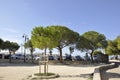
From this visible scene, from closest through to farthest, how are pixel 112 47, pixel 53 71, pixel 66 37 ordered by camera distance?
pixel 53 71, pixel 66 37, pixel 112 47

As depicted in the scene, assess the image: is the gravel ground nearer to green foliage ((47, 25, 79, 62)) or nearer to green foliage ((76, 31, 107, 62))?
green foliage ((47, 25, 79, 62))

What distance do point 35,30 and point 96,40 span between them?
43109 mm

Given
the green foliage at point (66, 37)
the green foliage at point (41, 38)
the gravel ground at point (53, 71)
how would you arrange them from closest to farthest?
the gravel ground at point (53, 71) → the green foliage at point (41, 38) → the green foliage at point (66, 37)

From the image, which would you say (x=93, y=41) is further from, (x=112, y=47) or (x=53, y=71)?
(x=53, y=71)

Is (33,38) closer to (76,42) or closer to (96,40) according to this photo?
(76,42)

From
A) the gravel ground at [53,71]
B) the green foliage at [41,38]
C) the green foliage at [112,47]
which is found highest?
the green foliage at [112,47]

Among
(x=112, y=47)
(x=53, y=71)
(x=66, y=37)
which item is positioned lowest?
(x=53, y=71)

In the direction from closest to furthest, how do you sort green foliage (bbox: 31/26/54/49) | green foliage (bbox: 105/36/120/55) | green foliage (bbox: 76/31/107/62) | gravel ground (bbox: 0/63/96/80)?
gravel ground (bbox: 0/63/96/80), green foliage (bbox: 31/26/54/49), green foliage (bbox: 76/31/107/62), green foliage (bbox: 105/36/120/55)

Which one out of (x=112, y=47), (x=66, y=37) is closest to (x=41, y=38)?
(x=66, y=37)

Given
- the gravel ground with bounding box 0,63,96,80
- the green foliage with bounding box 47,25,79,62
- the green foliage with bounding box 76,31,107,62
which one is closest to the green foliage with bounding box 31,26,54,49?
the gravel ground with bounding box 0,63,96,80

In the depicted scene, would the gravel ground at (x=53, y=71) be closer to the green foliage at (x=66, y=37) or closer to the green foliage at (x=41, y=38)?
the green foliage at (x=41, y=38)

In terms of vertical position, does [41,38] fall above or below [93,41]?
below

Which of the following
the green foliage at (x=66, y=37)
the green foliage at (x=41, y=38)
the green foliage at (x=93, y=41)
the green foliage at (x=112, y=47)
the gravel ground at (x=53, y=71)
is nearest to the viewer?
the gravel ground at (x=53, y=71)

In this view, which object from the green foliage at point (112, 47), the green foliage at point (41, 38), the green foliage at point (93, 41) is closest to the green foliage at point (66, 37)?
the green foliage at point (93, 41)
